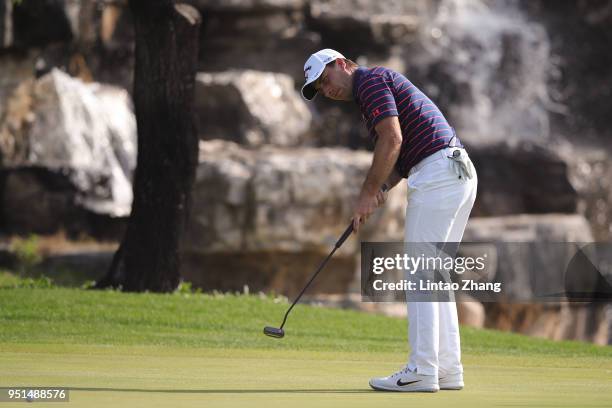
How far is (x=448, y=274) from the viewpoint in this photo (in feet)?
23.2

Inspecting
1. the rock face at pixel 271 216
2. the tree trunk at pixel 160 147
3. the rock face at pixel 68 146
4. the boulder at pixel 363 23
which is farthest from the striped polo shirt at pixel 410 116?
the boulder at pixel 363 23

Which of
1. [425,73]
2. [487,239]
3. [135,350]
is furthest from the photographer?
[425,73]

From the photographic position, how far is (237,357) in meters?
8.69

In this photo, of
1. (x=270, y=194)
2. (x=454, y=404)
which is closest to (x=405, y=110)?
(x=454, y=404)

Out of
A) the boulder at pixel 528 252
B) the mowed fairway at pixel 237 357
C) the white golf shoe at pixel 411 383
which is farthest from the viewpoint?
the boulder at pixel 528 252

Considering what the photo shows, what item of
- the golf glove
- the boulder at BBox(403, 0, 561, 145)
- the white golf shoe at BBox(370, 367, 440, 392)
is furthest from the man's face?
the boulder at BBox(403, 0, 561, 145)

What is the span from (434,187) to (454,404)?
55.8 inches

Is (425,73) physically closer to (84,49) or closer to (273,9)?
(273,9)

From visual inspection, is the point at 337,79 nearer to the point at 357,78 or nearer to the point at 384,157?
the point at 357,78

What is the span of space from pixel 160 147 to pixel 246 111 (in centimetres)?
912

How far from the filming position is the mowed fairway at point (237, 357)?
6.30 meters

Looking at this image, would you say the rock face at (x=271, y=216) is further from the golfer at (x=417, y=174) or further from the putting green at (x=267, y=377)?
the golfer at (x=417, y=174)

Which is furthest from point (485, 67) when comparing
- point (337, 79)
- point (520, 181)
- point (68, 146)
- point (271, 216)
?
point (337, 79)

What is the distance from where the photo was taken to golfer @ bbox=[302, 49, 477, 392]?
272 inches
